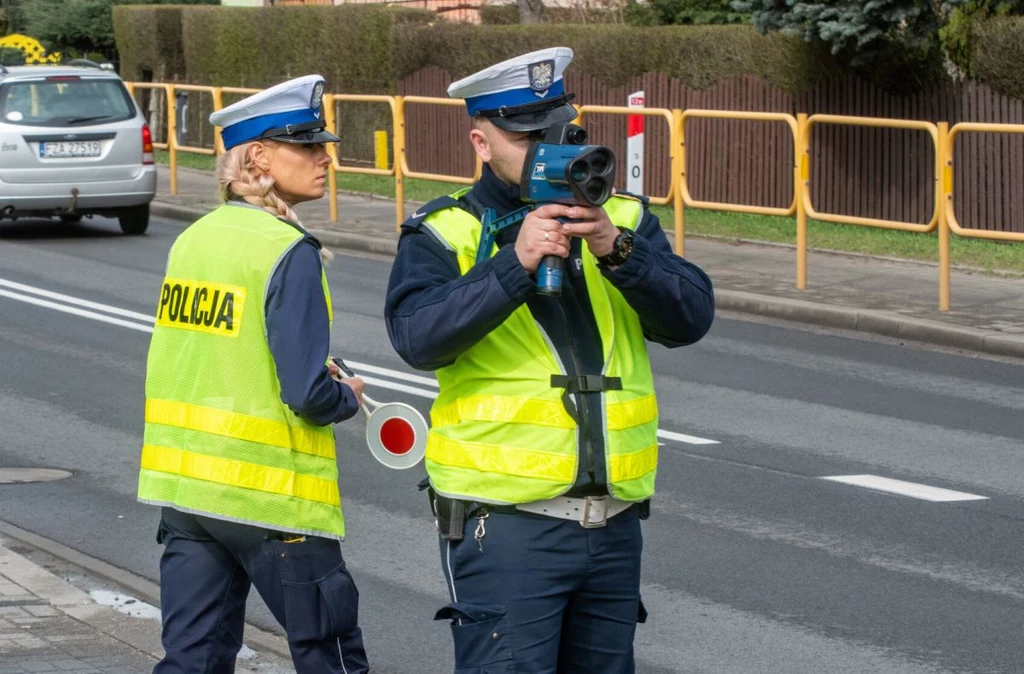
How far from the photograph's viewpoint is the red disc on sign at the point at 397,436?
421 cm

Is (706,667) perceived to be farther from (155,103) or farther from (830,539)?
(155,103)

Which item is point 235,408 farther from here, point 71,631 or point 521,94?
point 71,631

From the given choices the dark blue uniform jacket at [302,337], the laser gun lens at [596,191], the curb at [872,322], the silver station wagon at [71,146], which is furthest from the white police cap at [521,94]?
the silver station wagon at [71,146]

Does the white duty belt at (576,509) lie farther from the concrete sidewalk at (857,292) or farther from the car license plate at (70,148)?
the car license plate at (70,148)

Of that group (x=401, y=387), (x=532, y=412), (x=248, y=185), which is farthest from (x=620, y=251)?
(x=401, y=387)

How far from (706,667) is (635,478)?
7.67 ft

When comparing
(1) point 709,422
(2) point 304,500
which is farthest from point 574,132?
(1) point 709,422

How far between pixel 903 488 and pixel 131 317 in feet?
23.0

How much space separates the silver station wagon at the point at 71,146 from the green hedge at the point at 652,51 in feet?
18.5

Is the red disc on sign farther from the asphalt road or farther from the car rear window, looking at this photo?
the car rear window

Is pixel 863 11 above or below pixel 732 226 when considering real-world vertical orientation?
above

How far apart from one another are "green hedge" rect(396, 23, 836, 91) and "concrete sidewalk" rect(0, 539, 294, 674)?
13968mm

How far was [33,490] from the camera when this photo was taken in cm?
829

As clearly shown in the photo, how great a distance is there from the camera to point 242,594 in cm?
422
